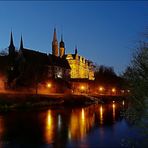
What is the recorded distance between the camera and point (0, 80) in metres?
83.8

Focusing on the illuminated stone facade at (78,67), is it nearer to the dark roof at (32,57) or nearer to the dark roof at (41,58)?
the dark roof at (41,58)

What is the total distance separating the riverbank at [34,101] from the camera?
62.3 metres

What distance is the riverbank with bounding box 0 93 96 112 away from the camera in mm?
62256

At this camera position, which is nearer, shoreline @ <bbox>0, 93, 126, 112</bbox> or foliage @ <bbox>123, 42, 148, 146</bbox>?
foliage @ <bbox>123, 42, 148, 146</bbox>

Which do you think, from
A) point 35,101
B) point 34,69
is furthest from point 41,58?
point 35,101

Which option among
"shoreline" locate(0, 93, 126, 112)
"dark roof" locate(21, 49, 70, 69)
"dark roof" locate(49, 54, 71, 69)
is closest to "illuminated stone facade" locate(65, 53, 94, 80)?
"dark roof" locate(49, 54, 71, 69)

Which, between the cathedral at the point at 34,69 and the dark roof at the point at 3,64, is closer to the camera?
the cathedral at the point at 34,69

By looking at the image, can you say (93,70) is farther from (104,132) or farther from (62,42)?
(104,132)

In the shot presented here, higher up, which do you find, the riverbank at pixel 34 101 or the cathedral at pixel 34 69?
the cathedral at pixel 34 69

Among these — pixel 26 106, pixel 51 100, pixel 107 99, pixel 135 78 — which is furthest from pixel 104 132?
pixel 107 99

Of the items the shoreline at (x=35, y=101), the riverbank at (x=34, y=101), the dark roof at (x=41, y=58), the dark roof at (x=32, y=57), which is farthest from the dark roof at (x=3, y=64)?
the riverbank at (x=34, y=101)

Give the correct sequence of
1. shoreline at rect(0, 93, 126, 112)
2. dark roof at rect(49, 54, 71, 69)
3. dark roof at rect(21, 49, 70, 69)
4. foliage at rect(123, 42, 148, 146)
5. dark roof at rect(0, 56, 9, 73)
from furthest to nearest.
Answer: dark roof at rect(49, 54, 71, 69) → dark roof at rect(21, 49, 70, 69) → dark roof at rect(0, 56, 9, 73) → shoreline at rect(0, 93, 126, 112) → foliage at rect(123, 42, 148, 146)

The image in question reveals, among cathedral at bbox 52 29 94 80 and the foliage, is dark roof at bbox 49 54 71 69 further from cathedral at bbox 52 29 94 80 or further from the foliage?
the foliage

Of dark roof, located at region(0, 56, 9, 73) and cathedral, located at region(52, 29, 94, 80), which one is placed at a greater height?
cathedral, located at region(52, 29, 94, 80)
